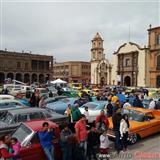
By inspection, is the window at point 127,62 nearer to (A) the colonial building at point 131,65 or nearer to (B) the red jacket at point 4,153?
(A) the colonial building at point 131,65

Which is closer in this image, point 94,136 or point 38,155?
point 38,155

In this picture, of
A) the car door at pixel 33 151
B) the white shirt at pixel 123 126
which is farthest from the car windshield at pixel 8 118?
the white shirt at pixel 123 126

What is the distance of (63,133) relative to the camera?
25.1 feet

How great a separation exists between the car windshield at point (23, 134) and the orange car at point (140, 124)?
3.72 meters

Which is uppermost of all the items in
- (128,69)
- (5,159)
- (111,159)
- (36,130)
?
(128,69)

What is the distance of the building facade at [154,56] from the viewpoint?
58406 mm

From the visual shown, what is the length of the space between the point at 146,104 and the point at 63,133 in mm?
11430

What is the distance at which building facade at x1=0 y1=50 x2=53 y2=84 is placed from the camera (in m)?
77.9

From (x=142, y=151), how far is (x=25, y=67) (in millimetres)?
76700

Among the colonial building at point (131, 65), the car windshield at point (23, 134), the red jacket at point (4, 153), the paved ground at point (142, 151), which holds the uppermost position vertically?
the colonial building at point (131, 65)

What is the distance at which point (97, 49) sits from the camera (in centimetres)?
7831

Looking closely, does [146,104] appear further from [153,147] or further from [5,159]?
[5,159]

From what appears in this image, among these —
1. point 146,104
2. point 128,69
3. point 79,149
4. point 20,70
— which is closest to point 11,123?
point 79,149

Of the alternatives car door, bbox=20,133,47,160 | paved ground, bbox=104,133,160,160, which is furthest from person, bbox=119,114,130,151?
car door, bbox=20,133,47,160
